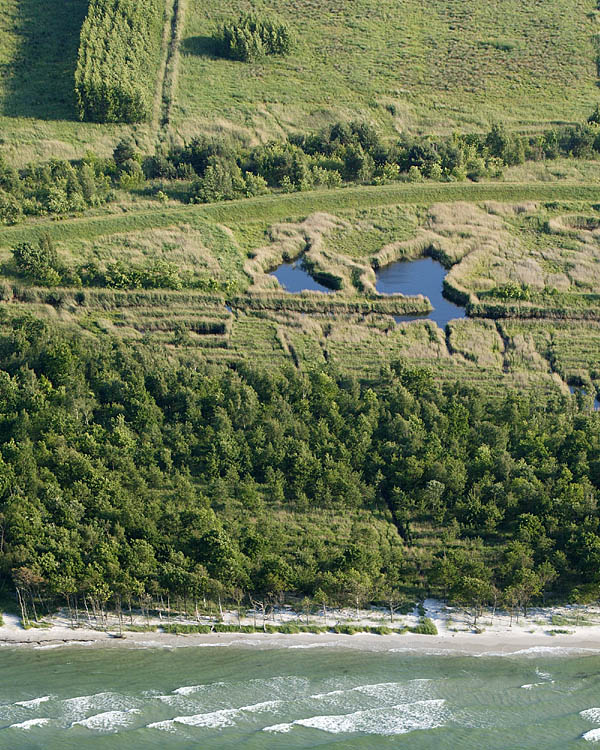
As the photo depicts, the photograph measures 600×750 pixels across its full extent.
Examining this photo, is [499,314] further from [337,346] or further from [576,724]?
[576,724]

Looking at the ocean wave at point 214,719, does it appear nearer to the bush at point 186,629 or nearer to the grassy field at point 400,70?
the bush at point 186,629

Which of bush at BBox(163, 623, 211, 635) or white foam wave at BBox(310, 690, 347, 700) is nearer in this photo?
white foam wave at BBox(310, 690, 347, 700)

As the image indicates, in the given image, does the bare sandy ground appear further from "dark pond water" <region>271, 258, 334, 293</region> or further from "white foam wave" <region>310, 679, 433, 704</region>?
"dark pond water" <region>271, 258, 334, 293</region>

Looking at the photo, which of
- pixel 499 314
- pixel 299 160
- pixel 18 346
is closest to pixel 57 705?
pixel 18 346

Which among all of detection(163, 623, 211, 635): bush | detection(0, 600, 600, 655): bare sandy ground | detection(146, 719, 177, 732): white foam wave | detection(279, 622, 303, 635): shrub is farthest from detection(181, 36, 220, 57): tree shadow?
detection(146, 719, 177, 732): white foam wave

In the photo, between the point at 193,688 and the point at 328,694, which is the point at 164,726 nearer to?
the point at 193,688

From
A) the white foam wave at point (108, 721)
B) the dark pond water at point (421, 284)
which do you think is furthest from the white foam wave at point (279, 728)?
the dark pond water at point (421, 284)
